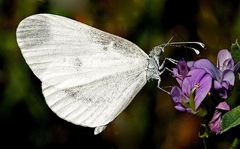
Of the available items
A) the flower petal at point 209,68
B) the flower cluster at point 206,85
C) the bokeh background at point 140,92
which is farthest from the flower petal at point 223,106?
the bokeh background at point 140,92

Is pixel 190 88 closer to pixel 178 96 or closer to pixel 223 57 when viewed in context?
pixel 178 96

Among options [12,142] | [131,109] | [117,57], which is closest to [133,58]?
[117,57]

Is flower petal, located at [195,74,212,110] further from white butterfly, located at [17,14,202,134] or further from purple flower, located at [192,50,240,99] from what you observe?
white butterfly, located at [17,14,202,134]

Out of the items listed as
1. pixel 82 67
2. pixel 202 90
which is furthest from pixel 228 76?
pixel 82 67

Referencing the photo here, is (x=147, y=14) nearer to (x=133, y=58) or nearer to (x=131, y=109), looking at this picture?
(x=131, y=109)

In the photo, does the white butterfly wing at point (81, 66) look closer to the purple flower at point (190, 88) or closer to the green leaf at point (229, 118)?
the purple flower at point (190, 88)
